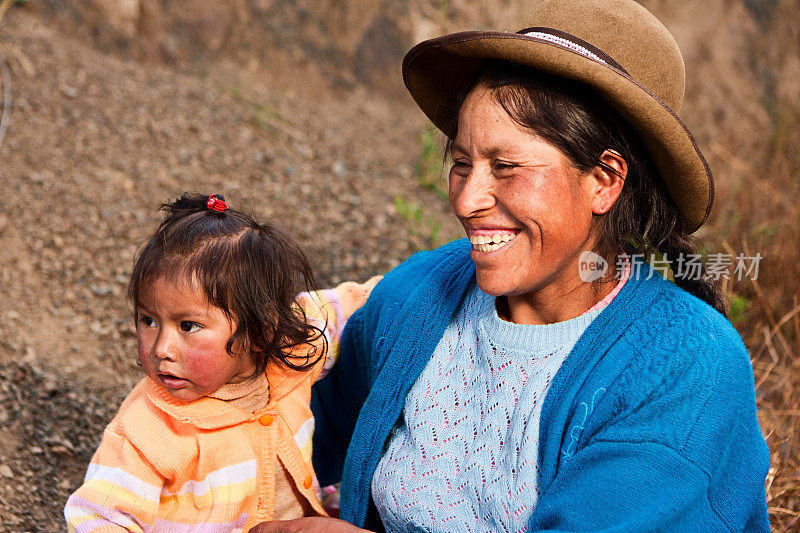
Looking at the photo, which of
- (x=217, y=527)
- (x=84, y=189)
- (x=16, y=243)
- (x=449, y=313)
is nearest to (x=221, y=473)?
(x=217, y=527)

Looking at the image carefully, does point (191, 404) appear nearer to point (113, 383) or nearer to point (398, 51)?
point (113, 383)

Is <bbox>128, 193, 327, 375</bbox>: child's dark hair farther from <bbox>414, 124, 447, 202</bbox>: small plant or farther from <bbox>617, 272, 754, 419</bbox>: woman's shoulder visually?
<bbox>414, 124, 447, 202</bbox>: small plant

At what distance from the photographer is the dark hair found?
1.82 meters

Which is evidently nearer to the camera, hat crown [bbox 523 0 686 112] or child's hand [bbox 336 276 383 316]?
hat crown [bbox 523 0 686 112]

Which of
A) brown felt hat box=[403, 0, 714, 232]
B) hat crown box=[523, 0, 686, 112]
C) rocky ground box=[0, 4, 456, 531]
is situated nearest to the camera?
brown felt hat box=[403, 0, 714, 232]

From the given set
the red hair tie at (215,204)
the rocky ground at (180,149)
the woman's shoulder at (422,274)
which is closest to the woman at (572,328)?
the woman's shoulder at (422,274)

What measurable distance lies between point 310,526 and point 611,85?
4.20 feet

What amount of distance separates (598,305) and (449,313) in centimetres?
44

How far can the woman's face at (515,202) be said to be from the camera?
183cm

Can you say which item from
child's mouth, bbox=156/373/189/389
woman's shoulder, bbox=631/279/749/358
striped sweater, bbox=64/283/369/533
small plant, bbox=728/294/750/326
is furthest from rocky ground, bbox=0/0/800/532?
woman's shoulder, bbox=631/279/749/358

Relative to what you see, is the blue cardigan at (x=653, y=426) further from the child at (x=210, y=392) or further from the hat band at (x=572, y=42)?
the child at (x=210, y=392)

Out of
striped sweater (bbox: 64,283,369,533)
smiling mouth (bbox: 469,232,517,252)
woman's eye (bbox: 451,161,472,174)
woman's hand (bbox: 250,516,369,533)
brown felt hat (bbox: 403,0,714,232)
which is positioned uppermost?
brown felt hat (bbox: 403,0,714,232)

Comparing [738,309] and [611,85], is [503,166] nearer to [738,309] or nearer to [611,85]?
[611,85]

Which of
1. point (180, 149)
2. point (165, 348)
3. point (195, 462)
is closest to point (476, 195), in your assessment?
point (165, 348)
